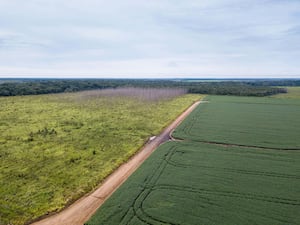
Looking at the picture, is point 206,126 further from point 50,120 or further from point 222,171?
point 50,120

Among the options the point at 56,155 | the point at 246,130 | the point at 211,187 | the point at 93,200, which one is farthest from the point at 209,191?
the point at 246,130

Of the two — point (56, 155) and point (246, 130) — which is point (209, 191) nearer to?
point (56, 155)

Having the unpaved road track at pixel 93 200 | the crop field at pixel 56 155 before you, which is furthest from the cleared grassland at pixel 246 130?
the unpaved road track at pixel 93 200

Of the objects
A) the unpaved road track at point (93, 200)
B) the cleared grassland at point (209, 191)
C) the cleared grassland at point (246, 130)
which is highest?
the cleared grassland at point (246, 130)

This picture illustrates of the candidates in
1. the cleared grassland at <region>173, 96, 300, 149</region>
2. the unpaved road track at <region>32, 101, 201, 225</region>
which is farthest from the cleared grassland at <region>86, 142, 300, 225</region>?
the cleared grassland at <region>173, 96, 300, 149</region>

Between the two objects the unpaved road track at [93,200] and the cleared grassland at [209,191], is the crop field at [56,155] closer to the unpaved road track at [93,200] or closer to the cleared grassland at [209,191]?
the unpaved road track at [93,200]

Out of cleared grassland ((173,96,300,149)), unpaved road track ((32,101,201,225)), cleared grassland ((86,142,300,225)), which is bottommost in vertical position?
unpaved road track ((32,101,201,225))

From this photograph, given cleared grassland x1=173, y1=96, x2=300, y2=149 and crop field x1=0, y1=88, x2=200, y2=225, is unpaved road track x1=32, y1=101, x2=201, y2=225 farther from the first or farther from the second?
cleared grassland x1=173, y1=96, x2=300, y2=149
